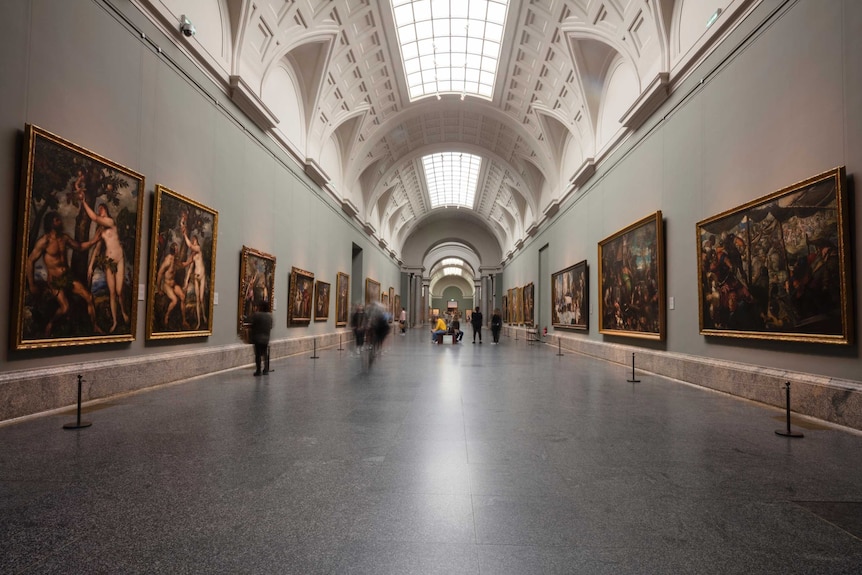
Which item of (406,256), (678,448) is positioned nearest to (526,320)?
(406,256)

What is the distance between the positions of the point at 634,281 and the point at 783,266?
19.0 ft

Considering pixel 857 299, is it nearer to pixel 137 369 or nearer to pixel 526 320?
pixel 137 369

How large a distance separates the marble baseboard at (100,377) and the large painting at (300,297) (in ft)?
13.9

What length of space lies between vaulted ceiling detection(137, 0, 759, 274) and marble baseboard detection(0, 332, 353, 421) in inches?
253

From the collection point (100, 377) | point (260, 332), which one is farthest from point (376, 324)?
point (100, 377)

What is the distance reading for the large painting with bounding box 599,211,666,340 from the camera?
36.9 ft

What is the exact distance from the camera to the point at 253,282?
13.1 meters

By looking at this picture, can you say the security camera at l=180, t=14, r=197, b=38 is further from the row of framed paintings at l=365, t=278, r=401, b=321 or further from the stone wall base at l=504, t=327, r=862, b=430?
the row of framed paintings at l=365, t=278, r=401, b=321

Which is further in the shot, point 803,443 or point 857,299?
point 857,299

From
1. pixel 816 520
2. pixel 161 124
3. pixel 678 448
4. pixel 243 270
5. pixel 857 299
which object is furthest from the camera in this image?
pixel 243 270

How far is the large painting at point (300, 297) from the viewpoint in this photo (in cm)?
1620

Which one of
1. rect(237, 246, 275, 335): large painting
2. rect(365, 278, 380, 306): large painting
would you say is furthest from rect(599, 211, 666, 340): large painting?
rect(365, 278, 380, 306): large painting

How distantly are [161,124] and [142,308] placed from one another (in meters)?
3.59

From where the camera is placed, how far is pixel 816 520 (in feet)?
10.2
